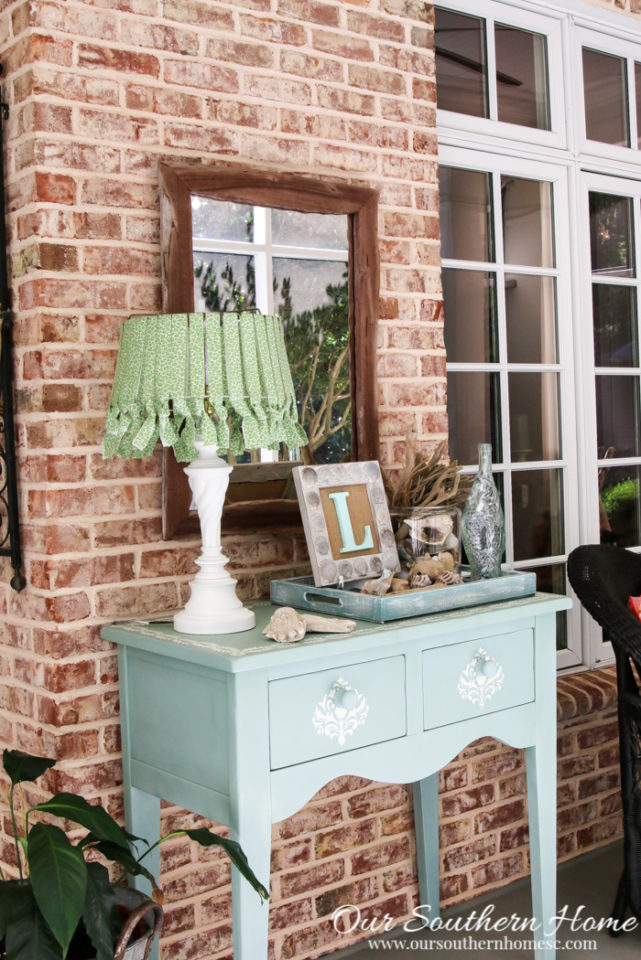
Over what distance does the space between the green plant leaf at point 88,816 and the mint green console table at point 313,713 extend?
20 cm

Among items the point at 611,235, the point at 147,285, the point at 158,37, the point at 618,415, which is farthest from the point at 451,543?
the point at 611,235

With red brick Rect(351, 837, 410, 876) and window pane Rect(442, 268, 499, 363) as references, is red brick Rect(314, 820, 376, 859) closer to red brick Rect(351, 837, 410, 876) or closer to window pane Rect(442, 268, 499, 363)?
red brick Rect(351, 837, 410, 876)

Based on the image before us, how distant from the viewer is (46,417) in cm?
238

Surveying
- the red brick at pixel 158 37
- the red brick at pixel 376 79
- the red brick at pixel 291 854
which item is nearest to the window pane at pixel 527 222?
the red brick at pixel 376 79

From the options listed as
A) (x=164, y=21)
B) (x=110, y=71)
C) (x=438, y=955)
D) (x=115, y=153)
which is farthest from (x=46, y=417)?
(x=438, y=955)

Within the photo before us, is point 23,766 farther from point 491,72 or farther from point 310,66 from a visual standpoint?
point 491,72

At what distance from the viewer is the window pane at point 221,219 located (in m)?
2.57

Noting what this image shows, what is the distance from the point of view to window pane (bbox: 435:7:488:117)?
3.36 meters

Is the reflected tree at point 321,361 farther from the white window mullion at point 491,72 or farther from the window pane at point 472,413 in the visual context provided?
the white window mullion at point 491,72

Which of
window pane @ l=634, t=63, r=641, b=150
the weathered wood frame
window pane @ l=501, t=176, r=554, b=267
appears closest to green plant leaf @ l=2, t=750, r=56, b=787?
the weathered wood frame

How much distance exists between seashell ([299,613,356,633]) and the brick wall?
48 centimetres

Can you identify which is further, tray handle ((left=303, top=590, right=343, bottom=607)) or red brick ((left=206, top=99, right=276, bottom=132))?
red brick ((left=206, top=99, right=276, bottom=132))

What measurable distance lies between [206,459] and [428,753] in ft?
2.78

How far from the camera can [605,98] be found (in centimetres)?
389
